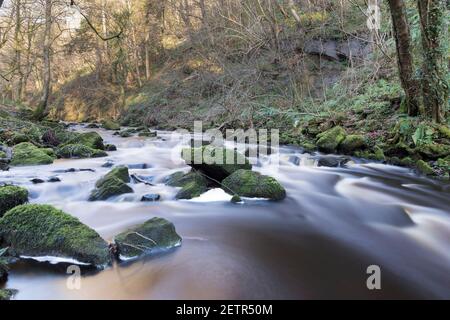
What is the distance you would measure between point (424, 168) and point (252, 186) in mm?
4177

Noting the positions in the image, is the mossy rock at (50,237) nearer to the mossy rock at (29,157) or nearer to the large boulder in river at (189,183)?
the large boulder in river at (189,183)

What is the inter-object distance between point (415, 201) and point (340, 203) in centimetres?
130

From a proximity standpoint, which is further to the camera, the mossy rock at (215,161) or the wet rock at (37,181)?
the wet rock at (37,181)

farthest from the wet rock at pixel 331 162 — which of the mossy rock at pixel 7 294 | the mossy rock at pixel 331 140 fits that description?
the mossy rock at pixel 7 294

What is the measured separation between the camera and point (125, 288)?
11.4 ft

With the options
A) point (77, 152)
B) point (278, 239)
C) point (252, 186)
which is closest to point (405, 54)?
point (252, 186)

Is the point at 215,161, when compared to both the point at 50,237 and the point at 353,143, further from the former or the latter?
the point at 353,143

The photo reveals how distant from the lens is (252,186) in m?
6.34

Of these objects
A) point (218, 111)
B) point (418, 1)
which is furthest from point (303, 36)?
point (418, 1)

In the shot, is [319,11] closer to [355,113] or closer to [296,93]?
[296,93]

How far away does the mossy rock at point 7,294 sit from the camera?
313 centimetres

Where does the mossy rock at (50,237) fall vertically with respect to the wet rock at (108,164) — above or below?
below

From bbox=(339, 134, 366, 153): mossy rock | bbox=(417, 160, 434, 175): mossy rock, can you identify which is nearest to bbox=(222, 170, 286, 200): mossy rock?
bbox=(417, 160, 434, 175): mossy rock

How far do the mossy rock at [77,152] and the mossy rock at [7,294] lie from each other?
7.56 m
